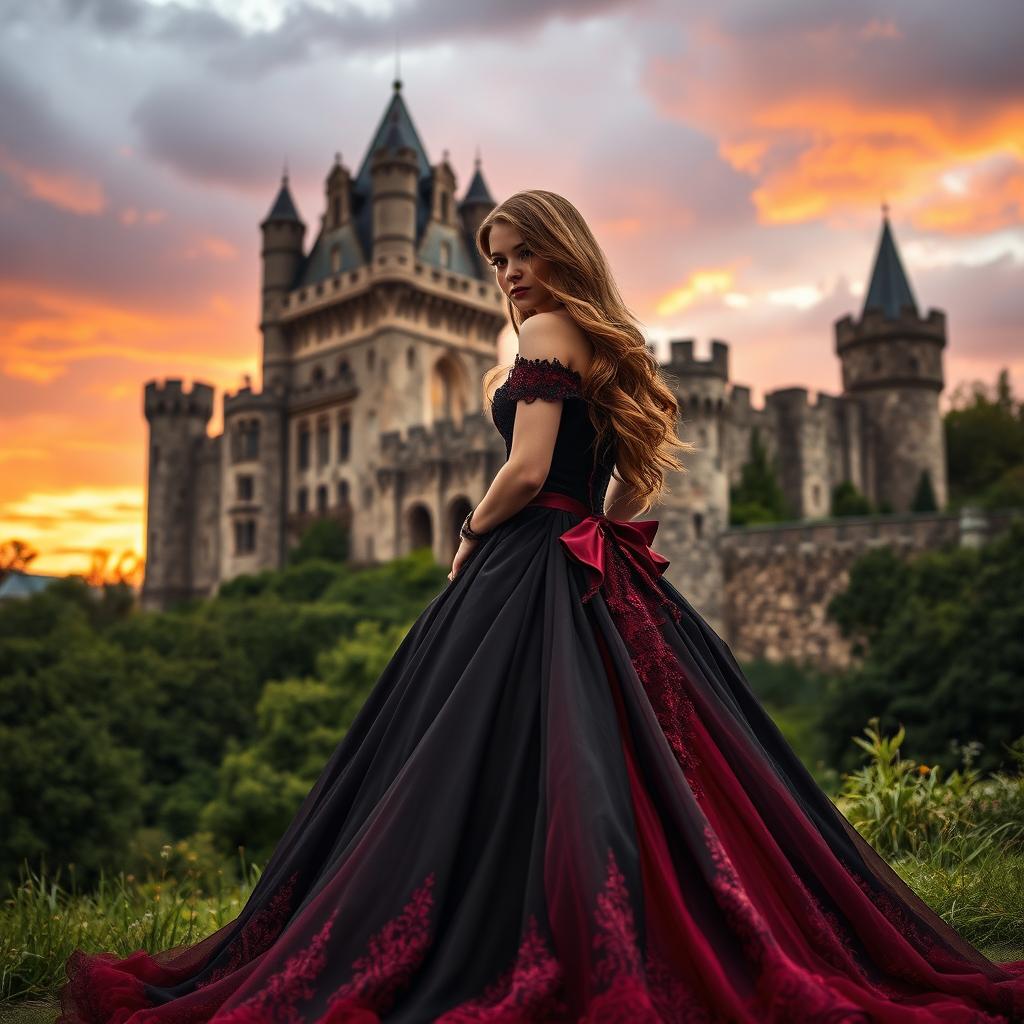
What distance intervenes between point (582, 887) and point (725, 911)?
35 centimetres

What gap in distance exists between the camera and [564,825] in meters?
2.85

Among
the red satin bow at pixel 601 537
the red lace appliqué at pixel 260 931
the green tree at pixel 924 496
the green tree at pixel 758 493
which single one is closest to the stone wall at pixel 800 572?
the green tree at pixel 758 493

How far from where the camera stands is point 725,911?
2.83m

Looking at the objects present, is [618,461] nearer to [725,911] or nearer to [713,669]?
[713,669]

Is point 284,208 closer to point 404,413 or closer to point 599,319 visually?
point 404,413

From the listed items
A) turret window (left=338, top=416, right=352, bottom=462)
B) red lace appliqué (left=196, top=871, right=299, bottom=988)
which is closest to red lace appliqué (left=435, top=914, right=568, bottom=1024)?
red lace appliqué (left=196, top=871, right=299, bottom=988)

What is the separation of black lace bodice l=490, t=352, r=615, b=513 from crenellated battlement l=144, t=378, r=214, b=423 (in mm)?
55184

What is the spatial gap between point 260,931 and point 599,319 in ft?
6.42

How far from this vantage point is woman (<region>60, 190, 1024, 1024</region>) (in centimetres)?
277

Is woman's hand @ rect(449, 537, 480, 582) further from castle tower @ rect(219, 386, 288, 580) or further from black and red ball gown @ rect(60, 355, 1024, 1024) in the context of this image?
castle tower @ rect(219, 386, 288, 580)

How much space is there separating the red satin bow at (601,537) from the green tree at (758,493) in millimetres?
36140

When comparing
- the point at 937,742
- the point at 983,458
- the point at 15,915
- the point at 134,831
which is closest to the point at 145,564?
the point at 134,831

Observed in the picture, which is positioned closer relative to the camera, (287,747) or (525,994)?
(525,994)

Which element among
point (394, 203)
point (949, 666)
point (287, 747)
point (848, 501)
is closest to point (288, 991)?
point (949, 666)
